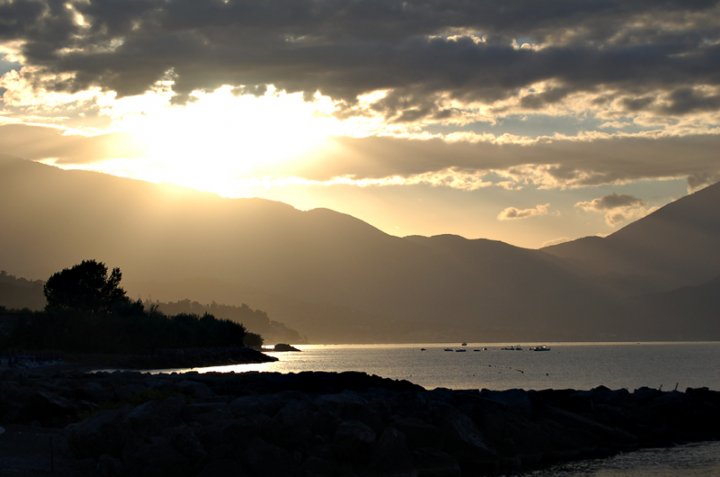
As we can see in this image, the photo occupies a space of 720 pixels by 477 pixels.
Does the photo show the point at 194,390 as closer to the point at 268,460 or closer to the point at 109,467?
the point at 109,467

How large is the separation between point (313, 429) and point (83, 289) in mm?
130386

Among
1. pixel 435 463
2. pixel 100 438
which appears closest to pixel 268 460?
pixel 100 438

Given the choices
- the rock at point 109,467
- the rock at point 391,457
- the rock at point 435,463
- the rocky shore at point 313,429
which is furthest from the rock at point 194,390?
the rock at point 109,467

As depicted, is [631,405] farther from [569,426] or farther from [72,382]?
[72,382]

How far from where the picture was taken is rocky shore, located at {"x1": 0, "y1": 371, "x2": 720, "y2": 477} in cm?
2973

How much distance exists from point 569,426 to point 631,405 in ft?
28.5

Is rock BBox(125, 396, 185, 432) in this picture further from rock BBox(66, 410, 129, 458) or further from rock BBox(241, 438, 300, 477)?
rock BBox(241, 438, 300, 477)

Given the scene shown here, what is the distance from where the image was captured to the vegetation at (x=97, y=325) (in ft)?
420

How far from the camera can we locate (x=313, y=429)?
112 ft

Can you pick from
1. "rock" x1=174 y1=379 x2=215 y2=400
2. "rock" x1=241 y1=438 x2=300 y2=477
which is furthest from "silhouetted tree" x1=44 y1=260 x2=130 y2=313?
"rock" x1=241 y1=438 x2=300 y2=477

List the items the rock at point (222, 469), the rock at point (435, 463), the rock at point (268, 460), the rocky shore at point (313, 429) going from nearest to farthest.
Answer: the rock at point (222, 469)
the rock at point (268, 460)
the rocky shore at point (313, 429)
the rock at point (435, 463)

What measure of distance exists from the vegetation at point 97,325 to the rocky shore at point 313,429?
82284mm

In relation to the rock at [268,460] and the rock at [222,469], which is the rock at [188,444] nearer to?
the rock at [222,469]

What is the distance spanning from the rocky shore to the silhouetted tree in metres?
110
